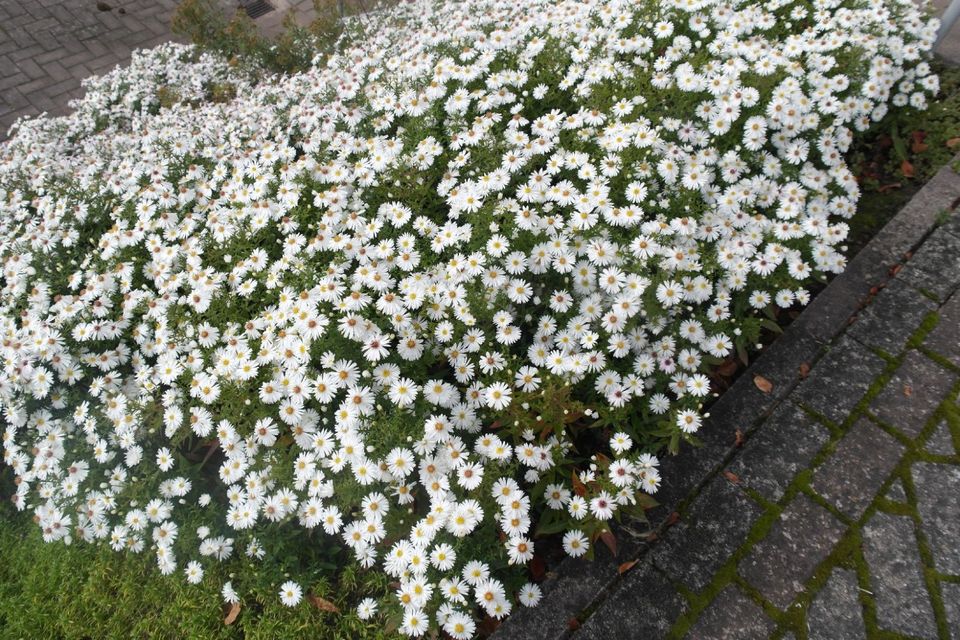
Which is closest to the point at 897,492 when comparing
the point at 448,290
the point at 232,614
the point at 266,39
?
the point at 448,290

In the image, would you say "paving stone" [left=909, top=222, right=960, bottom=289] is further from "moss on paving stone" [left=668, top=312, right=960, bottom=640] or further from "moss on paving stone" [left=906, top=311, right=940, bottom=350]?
"moss on paving stone" [left=668, top=312, right=960, bottom=640]

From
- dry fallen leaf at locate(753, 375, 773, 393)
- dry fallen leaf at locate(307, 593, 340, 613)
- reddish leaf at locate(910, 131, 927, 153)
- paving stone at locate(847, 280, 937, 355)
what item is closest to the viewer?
dry fallen leaf at locate(307, 593, 340, 613)

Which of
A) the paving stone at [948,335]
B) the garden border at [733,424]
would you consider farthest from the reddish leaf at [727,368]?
the paving stone at [948,335]

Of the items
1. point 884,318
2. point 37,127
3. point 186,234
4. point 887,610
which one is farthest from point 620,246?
point 37,127

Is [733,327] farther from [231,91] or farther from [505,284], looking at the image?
[231,91]

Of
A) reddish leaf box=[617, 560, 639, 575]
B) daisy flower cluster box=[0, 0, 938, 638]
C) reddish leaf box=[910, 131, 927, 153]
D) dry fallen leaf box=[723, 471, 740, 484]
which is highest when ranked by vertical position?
daisy flower cluster box=[0, 0, 938, 638]

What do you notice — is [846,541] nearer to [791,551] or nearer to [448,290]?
[791,551]

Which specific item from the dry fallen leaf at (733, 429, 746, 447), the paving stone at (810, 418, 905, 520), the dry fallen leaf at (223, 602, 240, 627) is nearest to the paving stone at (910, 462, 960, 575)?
the paving stone at (810, 418, 905, 520)

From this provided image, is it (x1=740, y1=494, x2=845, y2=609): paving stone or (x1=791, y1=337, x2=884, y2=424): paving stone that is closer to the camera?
(x1=740, y1=494, x2=845, y2=609): paving stone
